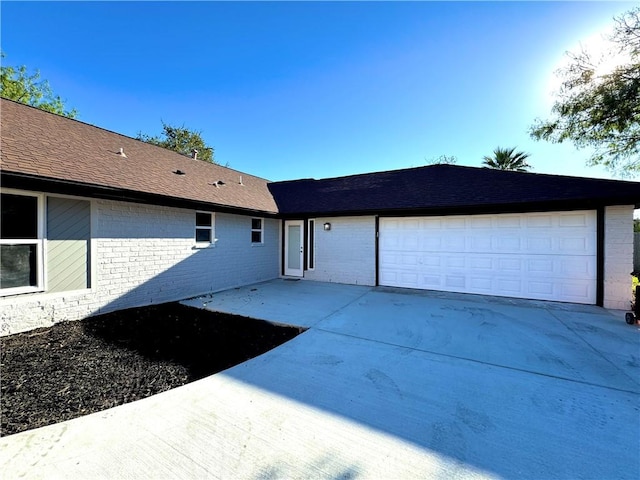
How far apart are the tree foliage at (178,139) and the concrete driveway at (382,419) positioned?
2361cm

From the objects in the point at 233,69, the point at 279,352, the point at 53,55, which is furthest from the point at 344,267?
the point at 53,55

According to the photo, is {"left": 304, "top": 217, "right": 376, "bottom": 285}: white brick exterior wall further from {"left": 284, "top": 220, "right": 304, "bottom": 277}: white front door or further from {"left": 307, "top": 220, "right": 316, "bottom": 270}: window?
{"left": 284, "top": 220, "right": 304, "bottom": 277}: white front door

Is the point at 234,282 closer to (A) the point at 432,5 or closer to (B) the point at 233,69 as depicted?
(B) the point at 233,69

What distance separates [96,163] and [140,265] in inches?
97.3

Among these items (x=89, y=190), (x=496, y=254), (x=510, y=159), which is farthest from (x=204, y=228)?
(x=510, y=159)

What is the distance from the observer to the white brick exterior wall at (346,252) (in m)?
9.48

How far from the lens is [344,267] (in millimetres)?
9914

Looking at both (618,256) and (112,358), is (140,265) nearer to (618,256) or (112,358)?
(112,358)

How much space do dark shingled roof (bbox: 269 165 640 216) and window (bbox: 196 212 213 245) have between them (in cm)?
318

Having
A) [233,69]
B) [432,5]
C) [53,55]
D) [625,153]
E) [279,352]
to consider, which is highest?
[53,55]

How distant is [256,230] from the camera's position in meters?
10.0

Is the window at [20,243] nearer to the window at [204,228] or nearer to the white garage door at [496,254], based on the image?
the window at [204,228]

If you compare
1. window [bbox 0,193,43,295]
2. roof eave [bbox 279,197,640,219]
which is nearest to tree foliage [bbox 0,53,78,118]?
window [bbox 0,193,43,295]

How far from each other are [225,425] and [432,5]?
9.12 m
